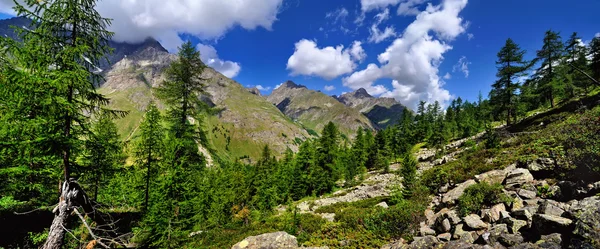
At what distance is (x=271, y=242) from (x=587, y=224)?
12.6 meters

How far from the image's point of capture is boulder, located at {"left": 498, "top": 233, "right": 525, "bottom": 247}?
24.7 ft

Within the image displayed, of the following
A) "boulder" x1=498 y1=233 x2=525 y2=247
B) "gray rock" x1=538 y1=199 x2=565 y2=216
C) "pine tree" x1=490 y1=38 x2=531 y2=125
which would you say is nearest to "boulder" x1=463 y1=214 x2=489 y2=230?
"boulder" x1=498 y1=233 x2=525 y2=247

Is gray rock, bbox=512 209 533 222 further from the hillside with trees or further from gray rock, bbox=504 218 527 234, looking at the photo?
the hillside with trees

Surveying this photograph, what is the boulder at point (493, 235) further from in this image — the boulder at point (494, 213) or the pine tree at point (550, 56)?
the pine tree at point (550, 56)

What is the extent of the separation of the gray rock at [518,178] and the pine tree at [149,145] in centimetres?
2117

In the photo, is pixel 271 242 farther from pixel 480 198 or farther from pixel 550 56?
pixel 550 56

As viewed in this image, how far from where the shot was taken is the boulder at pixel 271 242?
13609 millimetres

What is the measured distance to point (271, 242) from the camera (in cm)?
1384

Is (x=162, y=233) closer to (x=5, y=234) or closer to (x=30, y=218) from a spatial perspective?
(x=5, y=234)

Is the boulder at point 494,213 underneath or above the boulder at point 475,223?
above

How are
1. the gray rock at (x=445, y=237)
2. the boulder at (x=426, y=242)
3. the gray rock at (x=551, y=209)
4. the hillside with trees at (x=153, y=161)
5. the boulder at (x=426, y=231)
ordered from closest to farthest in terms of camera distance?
the hillside with trees at (x=153, y=161) → the gray rock at (x=551, y=209) → the boulder at (x=426, y=242) → the gray rock at (x=445, y=237) → the boulder at (x=426, y=231)

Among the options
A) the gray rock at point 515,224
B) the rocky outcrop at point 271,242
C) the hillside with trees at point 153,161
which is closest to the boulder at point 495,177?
the hillside with trees at point 153,161

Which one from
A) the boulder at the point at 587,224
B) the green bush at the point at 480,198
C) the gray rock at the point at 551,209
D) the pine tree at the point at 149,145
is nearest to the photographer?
the boulder at the point at 587,224

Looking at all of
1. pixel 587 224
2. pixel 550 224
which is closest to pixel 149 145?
pixel 550 224
